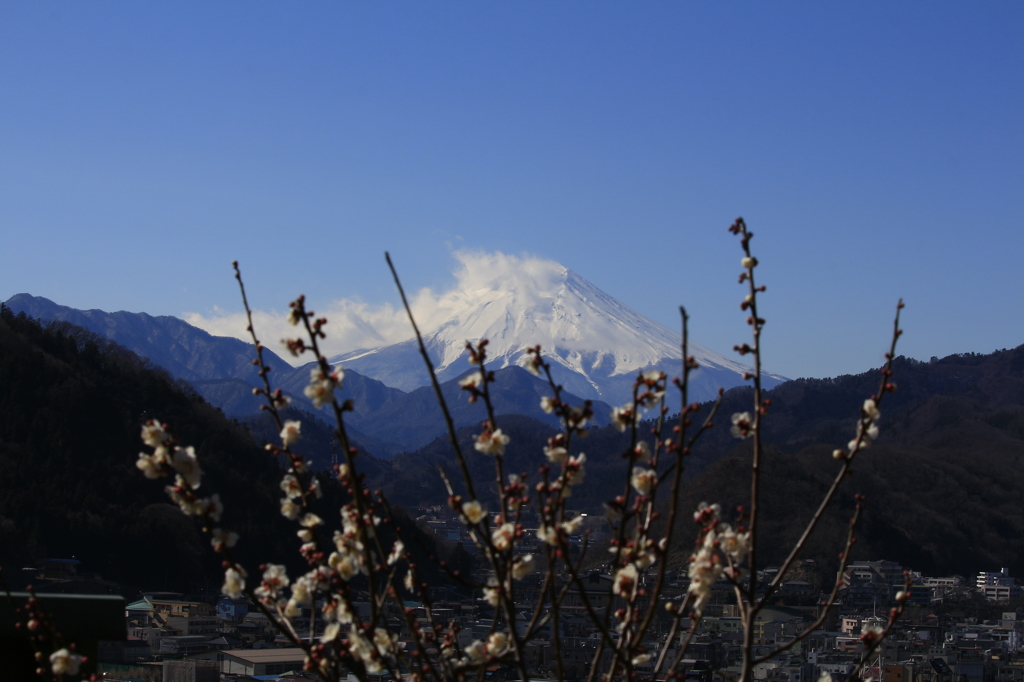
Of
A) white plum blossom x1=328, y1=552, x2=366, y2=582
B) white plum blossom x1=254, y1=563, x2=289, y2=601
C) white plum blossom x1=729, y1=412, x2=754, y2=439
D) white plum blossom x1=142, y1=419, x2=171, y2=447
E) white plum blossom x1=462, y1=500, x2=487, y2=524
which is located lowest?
white plum blossom x1=254, y1=563, x2=289, y2=601

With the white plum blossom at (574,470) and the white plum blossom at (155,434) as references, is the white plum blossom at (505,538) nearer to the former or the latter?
the white plum blossom at (574,470)

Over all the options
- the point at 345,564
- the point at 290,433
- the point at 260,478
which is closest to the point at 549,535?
the point at 345,564

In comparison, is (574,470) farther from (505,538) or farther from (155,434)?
(155,434)

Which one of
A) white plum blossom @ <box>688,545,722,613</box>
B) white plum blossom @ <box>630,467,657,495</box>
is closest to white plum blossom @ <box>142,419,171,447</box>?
white plum blossom @ <box>630,467,657,495</box>

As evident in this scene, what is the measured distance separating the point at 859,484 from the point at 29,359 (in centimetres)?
4226

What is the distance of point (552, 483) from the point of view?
2023 mm

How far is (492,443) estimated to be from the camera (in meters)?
1.93

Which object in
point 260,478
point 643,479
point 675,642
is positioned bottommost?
point 675,642

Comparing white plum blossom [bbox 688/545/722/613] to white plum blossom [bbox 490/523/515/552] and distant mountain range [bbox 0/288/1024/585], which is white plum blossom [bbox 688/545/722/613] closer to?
white plum blossom [bbox 490/523/515/552]

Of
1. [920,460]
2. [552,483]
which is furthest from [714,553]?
[920,460]

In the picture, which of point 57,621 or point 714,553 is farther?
point 714,553

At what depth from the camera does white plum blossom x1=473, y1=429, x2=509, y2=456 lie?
1929mm

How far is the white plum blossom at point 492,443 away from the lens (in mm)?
1929

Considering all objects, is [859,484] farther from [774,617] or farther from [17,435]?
[17,435]
